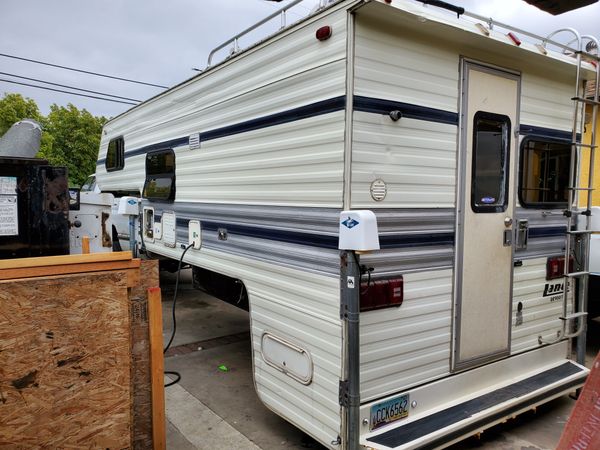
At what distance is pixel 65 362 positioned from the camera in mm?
2127

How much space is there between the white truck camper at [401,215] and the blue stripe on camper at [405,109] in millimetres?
13

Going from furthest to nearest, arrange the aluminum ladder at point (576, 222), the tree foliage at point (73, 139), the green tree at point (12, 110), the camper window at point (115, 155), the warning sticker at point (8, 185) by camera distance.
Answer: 1. the tree foliage at point (73, 139)
2. the green tree at point (12, 110)
3. the camper window at point (115, 155)
4. the aluminum ladder at point (576, 222)
5. the warning sticker at point (8, 185)

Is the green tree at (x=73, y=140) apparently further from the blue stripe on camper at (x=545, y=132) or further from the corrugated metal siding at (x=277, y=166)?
the blue stripe on camper at (x=545, y=132)

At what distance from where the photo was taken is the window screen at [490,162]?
2.98m

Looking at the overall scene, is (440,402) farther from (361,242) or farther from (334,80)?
(334,80)

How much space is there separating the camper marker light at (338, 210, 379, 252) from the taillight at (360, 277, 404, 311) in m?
0.33

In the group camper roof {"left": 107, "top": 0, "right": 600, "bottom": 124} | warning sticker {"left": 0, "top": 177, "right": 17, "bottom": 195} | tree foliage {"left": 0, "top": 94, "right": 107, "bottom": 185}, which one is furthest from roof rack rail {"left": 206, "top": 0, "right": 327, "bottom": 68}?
tree foliage {"left": 0, "top": 94, "right": 107, "bottom": 185}

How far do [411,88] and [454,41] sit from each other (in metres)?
0.47

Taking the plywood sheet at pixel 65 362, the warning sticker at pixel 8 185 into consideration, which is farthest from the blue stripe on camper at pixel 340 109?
the warning sticker at pixel 8 185

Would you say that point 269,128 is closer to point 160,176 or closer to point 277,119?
point 277,119

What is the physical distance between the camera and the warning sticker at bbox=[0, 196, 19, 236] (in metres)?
2.70

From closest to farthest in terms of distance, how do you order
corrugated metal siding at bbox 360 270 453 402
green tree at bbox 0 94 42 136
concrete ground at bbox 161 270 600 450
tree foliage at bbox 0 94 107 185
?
corrugated metal siding at bbox 360 270 453 402, concrete ground at bbox 161 270 600 450, green tree at bbox 0 94 42 136, tree foliage at bbox 0 94 107 185

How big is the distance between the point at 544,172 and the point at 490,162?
68cm

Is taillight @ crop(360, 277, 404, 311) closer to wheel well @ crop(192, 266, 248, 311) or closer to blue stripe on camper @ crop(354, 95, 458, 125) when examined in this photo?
blue stripe on camper @ crop(354, 95, 458, 125)
